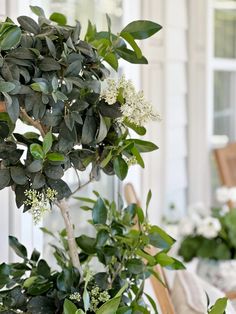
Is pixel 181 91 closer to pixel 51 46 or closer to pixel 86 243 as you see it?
pixel 86 243

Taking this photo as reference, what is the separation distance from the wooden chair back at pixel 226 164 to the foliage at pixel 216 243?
52 centimetres

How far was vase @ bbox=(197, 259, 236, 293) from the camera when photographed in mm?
3117

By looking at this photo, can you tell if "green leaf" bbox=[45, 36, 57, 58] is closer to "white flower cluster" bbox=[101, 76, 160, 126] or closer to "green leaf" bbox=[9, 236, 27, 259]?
"white flower cluster" bbox=[101, 76, 160, 126]

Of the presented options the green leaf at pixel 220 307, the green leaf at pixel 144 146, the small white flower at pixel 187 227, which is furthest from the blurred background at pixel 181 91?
the green leaf at pixel 220 307

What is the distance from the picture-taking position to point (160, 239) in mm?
1542

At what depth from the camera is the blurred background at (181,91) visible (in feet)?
9.71

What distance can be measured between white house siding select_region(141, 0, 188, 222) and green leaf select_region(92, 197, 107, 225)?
1.58 m

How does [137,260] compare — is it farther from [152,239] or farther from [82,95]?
[82,95]

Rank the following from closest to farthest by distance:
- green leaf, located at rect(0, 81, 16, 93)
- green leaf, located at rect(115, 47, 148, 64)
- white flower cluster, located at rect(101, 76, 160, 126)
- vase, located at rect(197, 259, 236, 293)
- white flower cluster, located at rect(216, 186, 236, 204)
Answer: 1. green leaf, located at rect(0, 81, 16, 93)
2. white flower cluster, located at rect(101, 76, 160, 126)
3. green leaf, located at rect(115, 47, 148, 64)
4. vase, located at rect(197, 259, 236, 293)
5. white flower cluster, located at rect(216, 186, 236, 204)

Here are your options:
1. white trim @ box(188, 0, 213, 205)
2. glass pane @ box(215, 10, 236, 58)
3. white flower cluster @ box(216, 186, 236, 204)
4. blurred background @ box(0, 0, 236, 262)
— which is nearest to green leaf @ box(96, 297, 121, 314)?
blurred background @ box(0, 0, 236, 262)

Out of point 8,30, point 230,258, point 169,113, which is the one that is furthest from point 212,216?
point 8,30

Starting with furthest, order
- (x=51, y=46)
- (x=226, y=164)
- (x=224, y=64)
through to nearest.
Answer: (x=224, y=64) < (x=226, y=164) < (x=51, y=46)

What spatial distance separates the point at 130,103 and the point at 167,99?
7.57 ft

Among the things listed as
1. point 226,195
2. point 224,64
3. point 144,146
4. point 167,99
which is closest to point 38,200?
point 144,146
